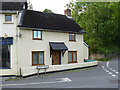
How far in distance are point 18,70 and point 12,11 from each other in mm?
5631

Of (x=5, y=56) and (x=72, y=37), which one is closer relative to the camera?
(x=5, y=56)

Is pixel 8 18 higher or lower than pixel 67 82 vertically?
higher

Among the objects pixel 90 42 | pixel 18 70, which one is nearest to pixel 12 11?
pixel 18 70

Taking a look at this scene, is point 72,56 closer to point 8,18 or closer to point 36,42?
point 36,42

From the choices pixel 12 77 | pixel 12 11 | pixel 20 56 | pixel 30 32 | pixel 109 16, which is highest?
pixel 109 16

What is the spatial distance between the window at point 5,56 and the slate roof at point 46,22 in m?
2.60

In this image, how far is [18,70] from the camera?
14.1 meters

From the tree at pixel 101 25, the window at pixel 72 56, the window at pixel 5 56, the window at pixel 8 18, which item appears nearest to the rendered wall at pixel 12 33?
the window at pixel 8 18

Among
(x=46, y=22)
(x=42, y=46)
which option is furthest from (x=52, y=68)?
(x=46, y=22)

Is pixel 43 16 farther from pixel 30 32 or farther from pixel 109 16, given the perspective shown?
pixel 109 16

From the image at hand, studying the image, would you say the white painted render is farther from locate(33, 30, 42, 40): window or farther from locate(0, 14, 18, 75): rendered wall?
locate(33, 30, 42, 40): window

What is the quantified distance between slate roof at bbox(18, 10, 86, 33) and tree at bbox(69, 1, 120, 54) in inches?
391

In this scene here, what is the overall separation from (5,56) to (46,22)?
6516mm

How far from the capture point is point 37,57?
16.1 metres
